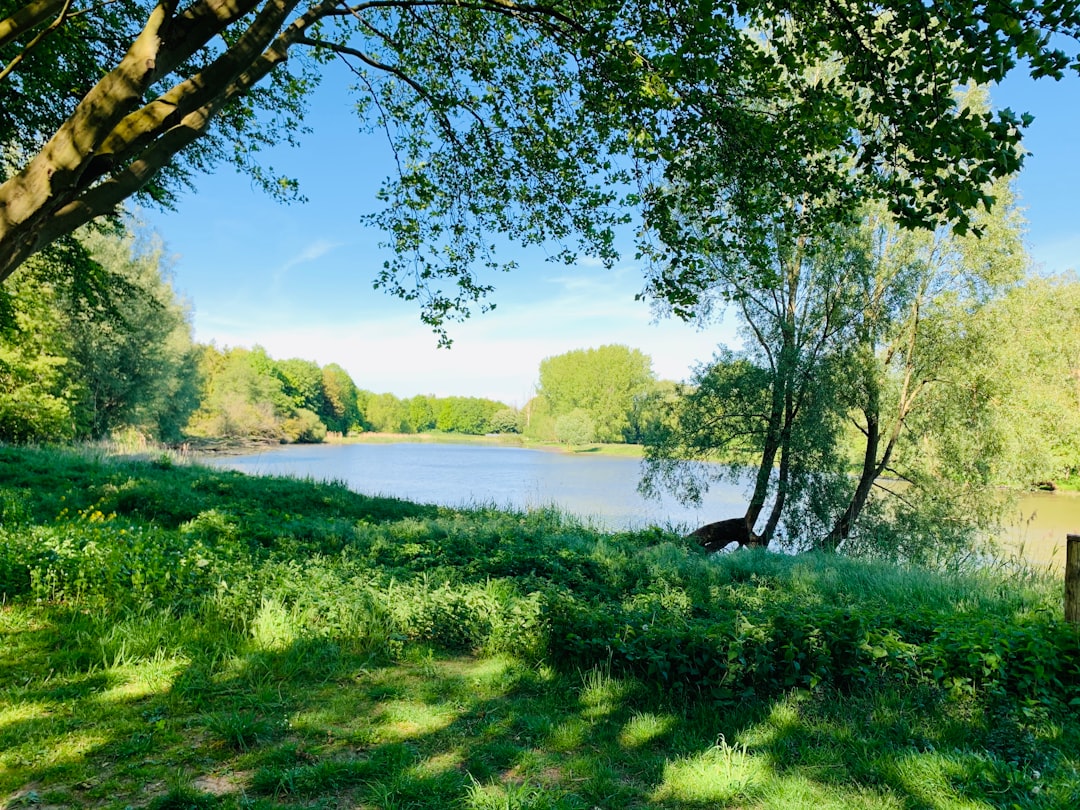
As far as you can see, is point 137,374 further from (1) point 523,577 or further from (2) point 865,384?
(2) point 865,384

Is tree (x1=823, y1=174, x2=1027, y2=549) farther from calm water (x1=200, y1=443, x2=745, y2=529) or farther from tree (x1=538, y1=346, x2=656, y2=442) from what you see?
tree (x1=538, y1=346, x2=656, y2=442)

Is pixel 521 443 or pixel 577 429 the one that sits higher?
pixel 577 429

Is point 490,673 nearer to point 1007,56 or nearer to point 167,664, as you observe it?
point 167,664

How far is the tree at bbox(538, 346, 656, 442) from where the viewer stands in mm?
64875

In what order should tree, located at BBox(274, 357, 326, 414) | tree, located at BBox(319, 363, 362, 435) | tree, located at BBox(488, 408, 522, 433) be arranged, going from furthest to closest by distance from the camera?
tree, located at BBox(319, 363, 362, 435) → tree, located at BBox(488, 408, 522, 433) → tree, located at BBox(274, 357, 326, 414)

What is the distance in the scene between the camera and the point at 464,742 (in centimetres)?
311

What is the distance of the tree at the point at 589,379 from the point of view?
6488 cm

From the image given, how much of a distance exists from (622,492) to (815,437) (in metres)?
10.8

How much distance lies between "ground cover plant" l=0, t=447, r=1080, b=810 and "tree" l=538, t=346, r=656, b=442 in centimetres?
5372

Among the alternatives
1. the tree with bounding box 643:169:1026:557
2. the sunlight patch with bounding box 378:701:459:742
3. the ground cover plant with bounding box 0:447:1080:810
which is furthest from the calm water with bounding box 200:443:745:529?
the sunlight patch with bounding box 378:701:459:742

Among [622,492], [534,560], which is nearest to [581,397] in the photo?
[622,492]

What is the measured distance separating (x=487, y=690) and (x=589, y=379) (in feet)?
239

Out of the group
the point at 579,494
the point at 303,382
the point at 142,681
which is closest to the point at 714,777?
the point at 142,681

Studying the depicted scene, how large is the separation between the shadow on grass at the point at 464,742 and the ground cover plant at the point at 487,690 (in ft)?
0.05
